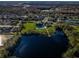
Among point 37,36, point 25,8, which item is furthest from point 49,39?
point 25,8

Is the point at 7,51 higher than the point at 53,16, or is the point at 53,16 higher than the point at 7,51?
the point at 53,16

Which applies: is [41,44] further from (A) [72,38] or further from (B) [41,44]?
(A) [72,38]

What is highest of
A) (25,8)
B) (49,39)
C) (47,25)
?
(25,8)

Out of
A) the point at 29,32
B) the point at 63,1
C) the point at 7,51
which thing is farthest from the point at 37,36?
the point at 63,1

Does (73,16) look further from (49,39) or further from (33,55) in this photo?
(33,55)

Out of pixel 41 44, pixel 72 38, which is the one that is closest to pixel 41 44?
pixel 41 44

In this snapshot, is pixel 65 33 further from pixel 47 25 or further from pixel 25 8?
pixel 25 8
